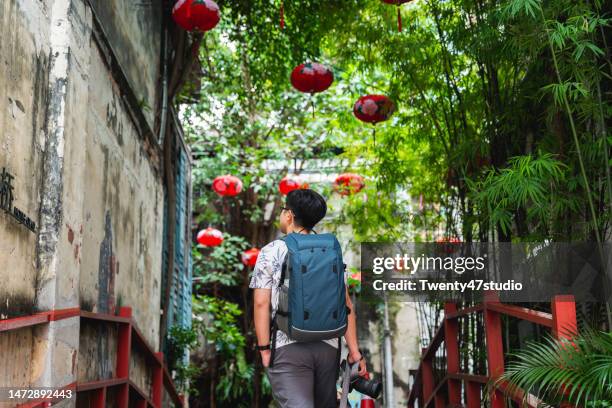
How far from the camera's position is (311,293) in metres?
2.84

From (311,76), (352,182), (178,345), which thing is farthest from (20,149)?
(352,182)

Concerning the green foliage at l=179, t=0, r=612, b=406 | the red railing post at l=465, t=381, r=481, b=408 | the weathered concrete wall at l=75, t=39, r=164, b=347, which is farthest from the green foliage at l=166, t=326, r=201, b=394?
the red railing post at l=465, t=381, r=481, b=408

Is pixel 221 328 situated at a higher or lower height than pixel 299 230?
lower

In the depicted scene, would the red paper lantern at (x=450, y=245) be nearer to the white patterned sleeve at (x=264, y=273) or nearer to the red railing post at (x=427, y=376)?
the red railing post at (x=427, y=376)

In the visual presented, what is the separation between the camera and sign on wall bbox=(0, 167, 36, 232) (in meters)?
2.66

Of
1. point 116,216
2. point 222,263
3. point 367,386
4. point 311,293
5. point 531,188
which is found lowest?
point 367,386

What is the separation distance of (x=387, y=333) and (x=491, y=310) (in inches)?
319

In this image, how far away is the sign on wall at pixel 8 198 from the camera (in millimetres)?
2658

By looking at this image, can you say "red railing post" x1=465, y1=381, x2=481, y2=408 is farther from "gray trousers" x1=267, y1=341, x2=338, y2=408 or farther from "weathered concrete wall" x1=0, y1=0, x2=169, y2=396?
"weathered concrete wall" x1=0, y1=0, x2=169, y2=396

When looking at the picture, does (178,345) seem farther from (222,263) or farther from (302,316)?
(302,316)

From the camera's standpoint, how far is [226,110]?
1116 cm

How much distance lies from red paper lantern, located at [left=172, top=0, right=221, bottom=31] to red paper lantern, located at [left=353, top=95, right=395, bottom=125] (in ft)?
4.94

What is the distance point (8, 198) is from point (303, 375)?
1387 mm

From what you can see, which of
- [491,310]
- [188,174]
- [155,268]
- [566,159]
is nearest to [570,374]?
[491,310]
